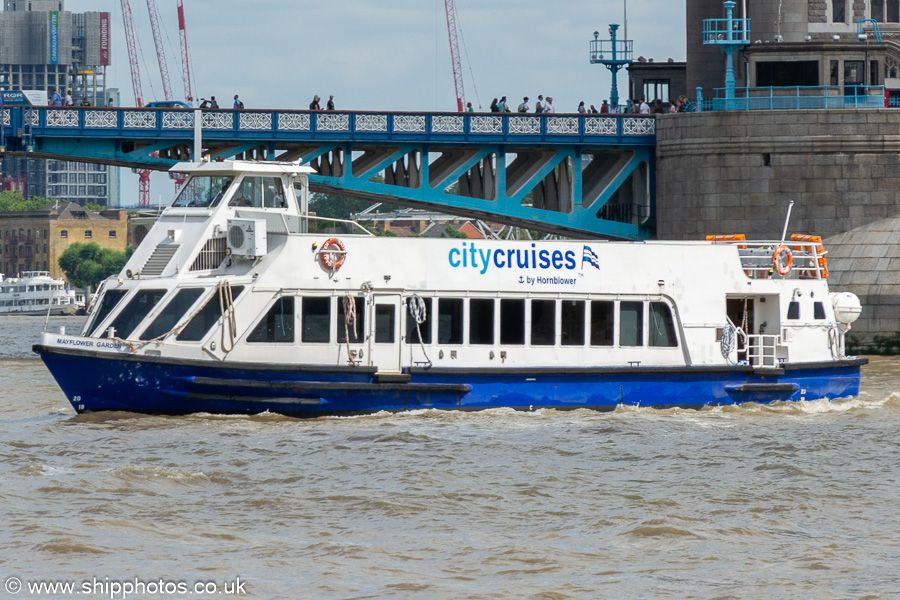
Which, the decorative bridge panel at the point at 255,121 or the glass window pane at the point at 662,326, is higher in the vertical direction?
the decorative bridge panel at the point at 255,121

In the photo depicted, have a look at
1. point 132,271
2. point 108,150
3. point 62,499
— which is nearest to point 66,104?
point 108,150

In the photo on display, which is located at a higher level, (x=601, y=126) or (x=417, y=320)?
(x=601, y=126)

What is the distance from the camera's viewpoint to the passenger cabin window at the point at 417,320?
1017 inches

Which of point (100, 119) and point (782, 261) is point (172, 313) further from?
point (100, 119)

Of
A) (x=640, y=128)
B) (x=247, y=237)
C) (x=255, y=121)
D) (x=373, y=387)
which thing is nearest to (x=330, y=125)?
(x=255, y=121)

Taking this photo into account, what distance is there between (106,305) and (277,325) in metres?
2.73

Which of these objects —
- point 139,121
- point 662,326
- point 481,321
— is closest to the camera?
point 481,321

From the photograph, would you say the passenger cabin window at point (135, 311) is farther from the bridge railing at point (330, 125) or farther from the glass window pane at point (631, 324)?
the bridge railing at point (330, 125)

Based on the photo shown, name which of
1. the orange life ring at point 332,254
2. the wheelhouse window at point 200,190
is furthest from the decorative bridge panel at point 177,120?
the orange life ring at point 332,254

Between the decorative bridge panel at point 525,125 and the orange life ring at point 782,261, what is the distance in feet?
60.3

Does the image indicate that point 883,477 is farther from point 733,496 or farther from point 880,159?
point 880,159

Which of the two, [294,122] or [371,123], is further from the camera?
[371,123]

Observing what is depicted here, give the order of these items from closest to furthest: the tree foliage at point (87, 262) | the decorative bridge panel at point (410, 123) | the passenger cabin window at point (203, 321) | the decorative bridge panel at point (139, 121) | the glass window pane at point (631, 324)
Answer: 1. the passenger cabin window at point (203, 321)
2. the glass window pane at point (631, 324)
3. the decorative bridge panel at point (139, 121)
4. the decorative bridge panel at point (410, 123)
5. the tree foliage at point (87, 262)

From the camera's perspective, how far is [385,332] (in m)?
25.8
